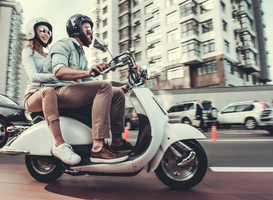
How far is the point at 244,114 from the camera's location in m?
11.7

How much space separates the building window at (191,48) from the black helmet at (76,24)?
23.2m

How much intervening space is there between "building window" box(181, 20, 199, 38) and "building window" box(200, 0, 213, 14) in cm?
174

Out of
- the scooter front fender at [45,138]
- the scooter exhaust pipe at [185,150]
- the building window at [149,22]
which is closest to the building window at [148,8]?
the building window at [149,22]

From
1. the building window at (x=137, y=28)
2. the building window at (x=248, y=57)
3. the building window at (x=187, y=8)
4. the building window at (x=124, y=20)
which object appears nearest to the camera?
the building window at (x=187, y=8)

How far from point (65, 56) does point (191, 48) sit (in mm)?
23823

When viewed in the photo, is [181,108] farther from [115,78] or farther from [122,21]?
[122,21]

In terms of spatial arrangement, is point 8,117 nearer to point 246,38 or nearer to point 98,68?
point 98,68

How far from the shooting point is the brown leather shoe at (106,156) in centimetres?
199

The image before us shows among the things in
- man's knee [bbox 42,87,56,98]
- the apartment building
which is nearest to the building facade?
the apartment building

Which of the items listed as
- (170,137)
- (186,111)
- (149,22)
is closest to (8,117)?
(170,137)

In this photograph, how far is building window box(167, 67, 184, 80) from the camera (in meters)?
25.6

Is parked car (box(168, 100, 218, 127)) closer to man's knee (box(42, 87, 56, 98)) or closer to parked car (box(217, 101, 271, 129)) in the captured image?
parked car (box(217, 101, 271, 129))

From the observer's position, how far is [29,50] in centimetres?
258

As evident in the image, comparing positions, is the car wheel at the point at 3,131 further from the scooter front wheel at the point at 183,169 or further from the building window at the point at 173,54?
the building window at the point at 173,54
